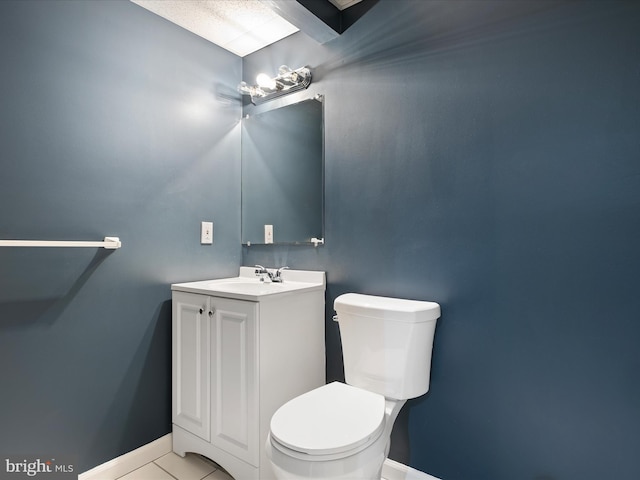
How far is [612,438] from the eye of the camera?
107 cm

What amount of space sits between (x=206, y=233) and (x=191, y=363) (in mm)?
697

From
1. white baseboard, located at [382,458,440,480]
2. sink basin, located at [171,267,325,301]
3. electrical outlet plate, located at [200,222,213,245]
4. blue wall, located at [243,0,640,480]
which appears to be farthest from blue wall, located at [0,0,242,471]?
white baseboard, located at [382,458,440,480]

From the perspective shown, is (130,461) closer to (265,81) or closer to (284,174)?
(284,174)

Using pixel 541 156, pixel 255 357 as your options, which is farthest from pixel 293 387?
pixel 541 156

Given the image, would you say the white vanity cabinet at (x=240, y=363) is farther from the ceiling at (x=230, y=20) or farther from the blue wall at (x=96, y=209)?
the ceiling at (x=230, y=20)

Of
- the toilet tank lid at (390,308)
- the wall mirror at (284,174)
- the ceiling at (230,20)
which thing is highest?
the ceiling at (230,20)

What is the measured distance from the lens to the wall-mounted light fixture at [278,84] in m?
1.87

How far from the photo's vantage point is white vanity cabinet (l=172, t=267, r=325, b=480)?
4.53 feet

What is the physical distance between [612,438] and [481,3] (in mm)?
1593

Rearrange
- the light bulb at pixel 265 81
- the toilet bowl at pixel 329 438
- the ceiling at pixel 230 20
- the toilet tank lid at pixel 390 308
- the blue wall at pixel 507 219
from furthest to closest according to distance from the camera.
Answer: the light bulb at pixel 265 81, the ceiling at pixel 230 20, the toilet tank lid at pixel 390 308, the blue wall at pixel 507 219, the toilet bowl at pixel 329 438

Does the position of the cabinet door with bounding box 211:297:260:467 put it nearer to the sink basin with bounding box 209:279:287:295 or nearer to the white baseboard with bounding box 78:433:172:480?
the sink basin with bounding box 209:279:287:295

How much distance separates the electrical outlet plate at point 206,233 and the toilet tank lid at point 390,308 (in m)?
0.90

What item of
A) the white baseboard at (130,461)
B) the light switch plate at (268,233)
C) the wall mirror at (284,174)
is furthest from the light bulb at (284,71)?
the white baseboard at (130,461)

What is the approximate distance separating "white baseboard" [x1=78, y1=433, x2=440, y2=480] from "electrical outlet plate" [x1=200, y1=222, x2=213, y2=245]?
1.02m
